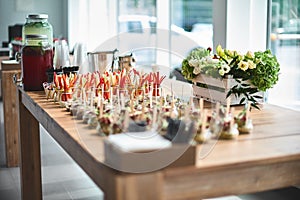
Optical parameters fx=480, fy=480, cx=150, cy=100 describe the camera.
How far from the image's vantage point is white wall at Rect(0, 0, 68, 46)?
866 centimetres

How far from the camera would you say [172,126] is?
4.87ft

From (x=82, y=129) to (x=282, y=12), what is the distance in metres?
2.28

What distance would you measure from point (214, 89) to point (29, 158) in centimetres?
119

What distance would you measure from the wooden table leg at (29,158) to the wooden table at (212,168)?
40.9 inches

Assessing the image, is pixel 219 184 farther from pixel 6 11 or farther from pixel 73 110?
pixel 6 11

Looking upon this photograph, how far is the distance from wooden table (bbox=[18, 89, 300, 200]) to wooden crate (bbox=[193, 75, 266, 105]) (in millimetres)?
438

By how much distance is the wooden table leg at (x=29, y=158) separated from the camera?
2783 mm

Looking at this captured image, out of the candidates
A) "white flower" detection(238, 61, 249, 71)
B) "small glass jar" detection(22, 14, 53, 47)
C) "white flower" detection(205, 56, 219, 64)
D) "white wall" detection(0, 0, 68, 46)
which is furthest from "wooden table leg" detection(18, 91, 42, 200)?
"white wall" detection(0, 0, 68, 46)

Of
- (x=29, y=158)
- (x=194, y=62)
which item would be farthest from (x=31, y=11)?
(x=194, y=62)

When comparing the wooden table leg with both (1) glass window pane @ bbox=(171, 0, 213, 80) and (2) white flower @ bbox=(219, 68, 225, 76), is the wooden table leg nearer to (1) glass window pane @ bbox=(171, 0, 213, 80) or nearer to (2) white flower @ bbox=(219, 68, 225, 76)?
(2) white flower @ bbox=(219, 68, 225, 76)

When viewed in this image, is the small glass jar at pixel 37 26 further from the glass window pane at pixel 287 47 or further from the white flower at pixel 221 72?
the glass window pane at pixel 287 47

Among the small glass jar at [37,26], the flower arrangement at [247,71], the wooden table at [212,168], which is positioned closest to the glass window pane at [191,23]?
the small glass jar at [37,26]

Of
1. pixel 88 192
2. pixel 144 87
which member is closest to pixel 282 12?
pixel 144 87

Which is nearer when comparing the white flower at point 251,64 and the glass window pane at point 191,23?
the white flower at point 251,64
